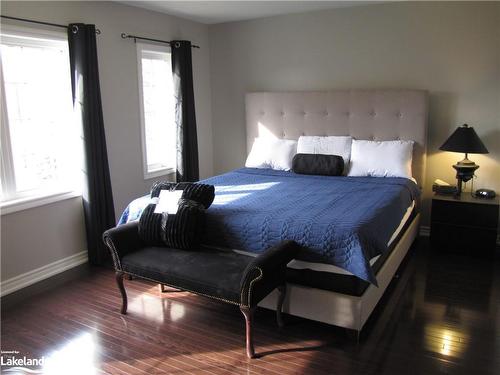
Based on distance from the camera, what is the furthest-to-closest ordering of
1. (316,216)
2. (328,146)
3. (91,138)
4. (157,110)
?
1. (157,110)
2. (328,146)
3. (91,138)
4. (316,216)

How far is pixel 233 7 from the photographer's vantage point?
4.21 meters

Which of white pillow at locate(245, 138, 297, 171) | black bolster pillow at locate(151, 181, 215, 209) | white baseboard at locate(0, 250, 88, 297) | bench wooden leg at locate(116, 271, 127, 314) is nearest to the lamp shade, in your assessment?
white pillow at locate(245, 138, 297, 171)

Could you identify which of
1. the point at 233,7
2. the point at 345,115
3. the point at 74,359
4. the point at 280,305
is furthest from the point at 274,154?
the point at 74,359

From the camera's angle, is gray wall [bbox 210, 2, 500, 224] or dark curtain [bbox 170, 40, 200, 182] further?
dark curtain [bbox 170, 40, 200, 182]

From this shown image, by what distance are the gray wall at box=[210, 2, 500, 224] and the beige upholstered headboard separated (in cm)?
19

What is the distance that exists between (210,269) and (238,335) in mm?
458

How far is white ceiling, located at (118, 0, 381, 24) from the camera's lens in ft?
13.3

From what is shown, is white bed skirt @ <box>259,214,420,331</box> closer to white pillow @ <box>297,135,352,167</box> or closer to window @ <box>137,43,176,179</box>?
white pillow @ <box>297,135,352,167</box>

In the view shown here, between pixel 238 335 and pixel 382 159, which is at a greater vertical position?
pixel 382 159

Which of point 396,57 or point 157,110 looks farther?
point 157,110

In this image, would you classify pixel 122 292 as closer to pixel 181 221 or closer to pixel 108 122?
pixel 181 221

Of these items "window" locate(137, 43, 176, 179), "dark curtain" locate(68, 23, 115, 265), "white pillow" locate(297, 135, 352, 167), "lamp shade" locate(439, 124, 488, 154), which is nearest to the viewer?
"dark curtain" locate(68, 23, 115, 265)

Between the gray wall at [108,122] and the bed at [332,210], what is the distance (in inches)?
28.7

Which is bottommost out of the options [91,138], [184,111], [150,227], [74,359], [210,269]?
[74,359]
